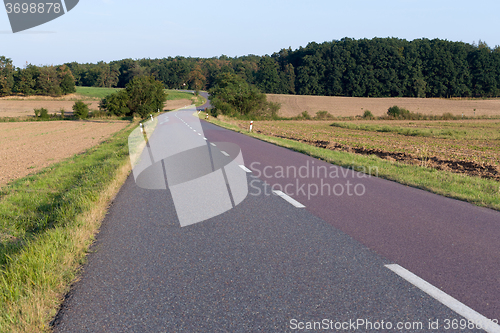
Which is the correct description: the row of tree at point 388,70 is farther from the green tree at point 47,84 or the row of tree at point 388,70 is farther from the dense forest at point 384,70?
the green tree at point 47,84

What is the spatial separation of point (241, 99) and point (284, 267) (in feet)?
212

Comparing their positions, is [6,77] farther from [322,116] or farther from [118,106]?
[322,116]

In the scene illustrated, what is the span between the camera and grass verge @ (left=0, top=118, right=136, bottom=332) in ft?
10.5

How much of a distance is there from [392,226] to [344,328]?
9.90 ft

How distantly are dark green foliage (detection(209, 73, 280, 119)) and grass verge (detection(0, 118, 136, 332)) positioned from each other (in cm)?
5503

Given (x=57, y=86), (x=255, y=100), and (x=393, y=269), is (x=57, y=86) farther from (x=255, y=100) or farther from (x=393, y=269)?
(x=393, y=269)

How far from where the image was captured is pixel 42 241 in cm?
473

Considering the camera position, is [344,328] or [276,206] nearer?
[344,328]

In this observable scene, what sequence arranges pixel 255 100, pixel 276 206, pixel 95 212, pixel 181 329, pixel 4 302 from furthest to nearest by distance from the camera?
pixel 255 100 → pixel 276 206 → pixel 95 212 → pixel 4 302 → pixel 181 329

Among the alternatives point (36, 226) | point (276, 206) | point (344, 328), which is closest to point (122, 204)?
point (36, 226)

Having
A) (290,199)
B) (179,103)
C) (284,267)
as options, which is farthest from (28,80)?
(284,267)

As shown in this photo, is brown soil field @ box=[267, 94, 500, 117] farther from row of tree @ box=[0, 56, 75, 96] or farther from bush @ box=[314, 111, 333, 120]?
row of tree @ box=[0, 56, 75, 96]

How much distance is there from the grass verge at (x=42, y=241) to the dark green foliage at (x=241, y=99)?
2167 inches

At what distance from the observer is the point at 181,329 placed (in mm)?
2965
